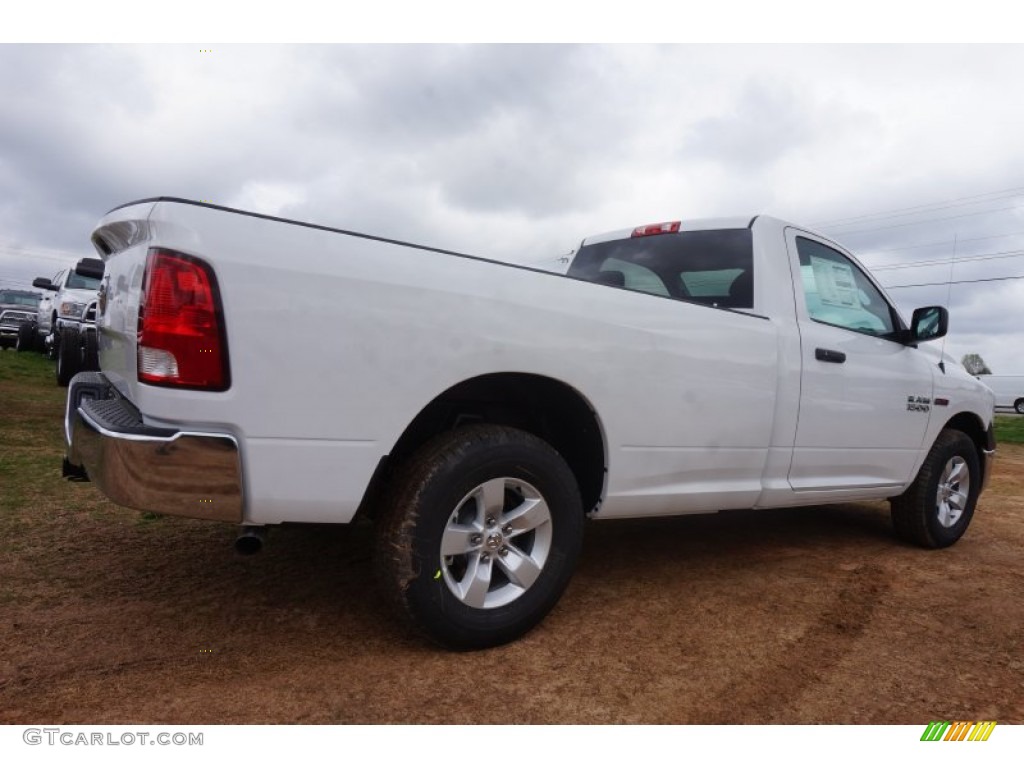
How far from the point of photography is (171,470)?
206 centimetres

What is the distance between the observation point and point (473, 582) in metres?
2.53

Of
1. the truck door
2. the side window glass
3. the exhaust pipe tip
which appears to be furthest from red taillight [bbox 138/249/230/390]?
the side window glass

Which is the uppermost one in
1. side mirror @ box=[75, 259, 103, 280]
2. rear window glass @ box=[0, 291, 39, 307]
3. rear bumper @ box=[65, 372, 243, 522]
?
side mirror @ box=[75, 259, 103, 280]

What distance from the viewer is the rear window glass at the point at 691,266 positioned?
148 inches

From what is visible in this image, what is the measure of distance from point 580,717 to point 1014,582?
305 cm

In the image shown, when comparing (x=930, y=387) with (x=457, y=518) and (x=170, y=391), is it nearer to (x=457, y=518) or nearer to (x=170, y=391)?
(x=457, y=518)

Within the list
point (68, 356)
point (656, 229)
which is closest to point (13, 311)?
point (68, 356)

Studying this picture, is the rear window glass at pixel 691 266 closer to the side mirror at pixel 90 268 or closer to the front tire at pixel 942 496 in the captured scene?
the front tire at pixel 942 496

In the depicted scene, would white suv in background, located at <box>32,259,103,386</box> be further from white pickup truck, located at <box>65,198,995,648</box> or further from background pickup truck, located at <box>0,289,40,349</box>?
background pickup truck, located at <box>0,289,40,349</box>

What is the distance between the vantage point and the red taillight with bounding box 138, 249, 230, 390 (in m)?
2.05

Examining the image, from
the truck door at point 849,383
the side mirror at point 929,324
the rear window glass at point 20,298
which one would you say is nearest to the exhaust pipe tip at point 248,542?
the truck door at point 849,383

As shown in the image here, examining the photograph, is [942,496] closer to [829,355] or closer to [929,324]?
[929,324]

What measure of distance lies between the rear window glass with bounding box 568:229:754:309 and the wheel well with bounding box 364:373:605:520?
3.40 ft

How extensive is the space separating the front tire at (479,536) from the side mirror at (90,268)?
2.17m
